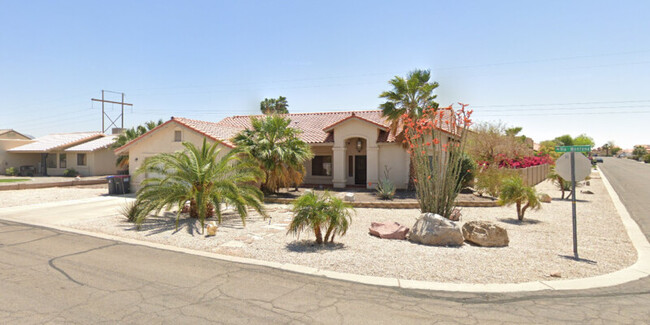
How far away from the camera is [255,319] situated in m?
4.52

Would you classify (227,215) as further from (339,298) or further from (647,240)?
(647,240)

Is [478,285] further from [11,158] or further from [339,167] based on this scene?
[11,158]

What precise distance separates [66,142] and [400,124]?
1297 inches

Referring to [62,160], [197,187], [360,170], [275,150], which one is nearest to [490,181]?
[360,170]

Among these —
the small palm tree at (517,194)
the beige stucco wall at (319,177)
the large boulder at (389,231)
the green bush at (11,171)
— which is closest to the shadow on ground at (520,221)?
the small palm tree at (517,194)

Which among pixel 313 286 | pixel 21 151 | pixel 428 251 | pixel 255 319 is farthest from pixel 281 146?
pixel 21 151

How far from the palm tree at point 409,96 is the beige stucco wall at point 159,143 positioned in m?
10.0

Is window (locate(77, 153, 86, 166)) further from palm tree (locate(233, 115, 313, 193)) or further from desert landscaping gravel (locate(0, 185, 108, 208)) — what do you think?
palm tree (locate(233, 115, 313, 193))

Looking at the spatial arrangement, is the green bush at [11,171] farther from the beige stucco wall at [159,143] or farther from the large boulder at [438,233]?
the large boulder at [438,233]

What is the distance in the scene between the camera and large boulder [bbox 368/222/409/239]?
8.91 meters

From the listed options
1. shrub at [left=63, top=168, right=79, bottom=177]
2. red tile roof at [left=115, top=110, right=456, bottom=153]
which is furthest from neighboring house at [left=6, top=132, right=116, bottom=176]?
red tile roof at [left=115, top=110, right=456, bottom=153]

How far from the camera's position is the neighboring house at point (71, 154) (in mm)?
31906

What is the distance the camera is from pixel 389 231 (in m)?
9.04

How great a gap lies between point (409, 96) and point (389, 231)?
1101 cm
